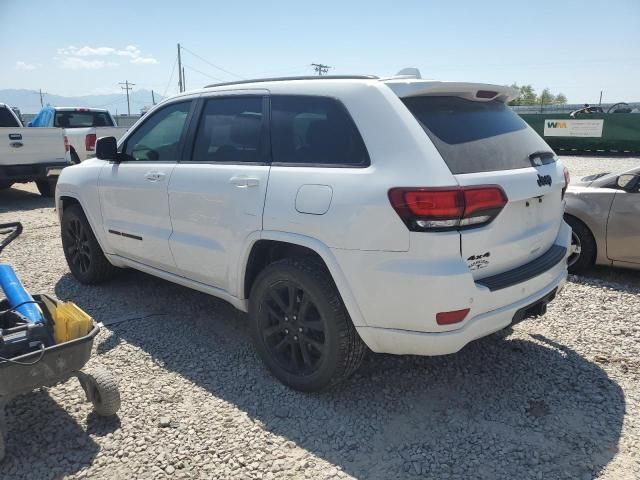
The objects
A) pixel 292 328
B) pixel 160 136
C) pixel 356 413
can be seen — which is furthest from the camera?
pixel 160 136

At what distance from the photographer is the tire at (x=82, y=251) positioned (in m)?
4.88

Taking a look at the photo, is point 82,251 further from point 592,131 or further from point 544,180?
point 592,131

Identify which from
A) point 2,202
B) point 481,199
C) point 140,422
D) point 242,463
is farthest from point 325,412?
point 2,202

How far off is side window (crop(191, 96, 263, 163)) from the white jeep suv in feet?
0.04

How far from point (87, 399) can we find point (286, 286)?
4.22 feet

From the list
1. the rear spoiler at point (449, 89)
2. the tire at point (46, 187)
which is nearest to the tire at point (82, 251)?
the rear spoiler at point (449, 89)

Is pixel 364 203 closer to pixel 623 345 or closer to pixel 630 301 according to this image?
pixel 623 345

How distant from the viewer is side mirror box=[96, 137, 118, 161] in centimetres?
424

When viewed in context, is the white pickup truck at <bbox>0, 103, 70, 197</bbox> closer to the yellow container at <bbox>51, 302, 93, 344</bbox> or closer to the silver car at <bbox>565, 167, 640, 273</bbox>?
the yellow container at <bbox>51, 302, 93, 344</bbox>

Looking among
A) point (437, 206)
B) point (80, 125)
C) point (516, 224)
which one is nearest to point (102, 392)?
point (437, 206)

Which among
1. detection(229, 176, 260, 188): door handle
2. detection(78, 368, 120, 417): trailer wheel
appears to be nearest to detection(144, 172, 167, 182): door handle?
detection(229, 176, 260, 188): door handle

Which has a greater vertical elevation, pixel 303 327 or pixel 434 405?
pixel 303 327

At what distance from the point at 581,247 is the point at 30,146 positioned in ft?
32.9

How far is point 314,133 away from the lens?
3004mm
